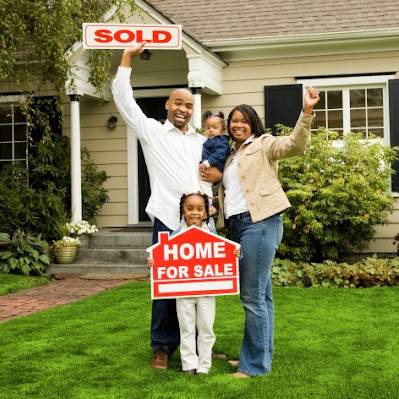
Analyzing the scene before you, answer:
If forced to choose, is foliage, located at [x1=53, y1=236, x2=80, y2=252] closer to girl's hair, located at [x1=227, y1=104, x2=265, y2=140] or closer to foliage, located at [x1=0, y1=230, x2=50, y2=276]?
foliage, located at [x1=0, y1=230, x2=50, y2=276]

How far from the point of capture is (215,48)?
10.5 metres

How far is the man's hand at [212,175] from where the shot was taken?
13.9 ft

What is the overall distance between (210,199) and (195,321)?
2.58 ft

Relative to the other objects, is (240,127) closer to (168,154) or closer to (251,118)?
(251,118)

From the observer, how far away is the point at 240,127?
4.21m

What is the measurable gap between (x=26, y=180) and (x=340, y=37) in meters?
5.31

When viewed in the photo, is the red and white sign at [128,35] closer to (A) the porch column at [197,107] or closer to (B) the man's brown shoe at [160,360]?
(B) the man's brown shoe at [160,360]

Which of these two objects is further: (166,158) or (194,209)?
(166,158)

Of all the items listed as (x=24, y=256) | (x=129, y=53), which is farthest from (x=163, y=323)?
(x=24, y=256)

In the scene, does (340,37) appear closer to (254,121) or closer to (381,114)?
(381,114)

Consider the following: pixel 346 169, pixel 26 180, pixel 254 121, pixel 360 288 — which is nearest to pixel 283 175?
pixel 346 169

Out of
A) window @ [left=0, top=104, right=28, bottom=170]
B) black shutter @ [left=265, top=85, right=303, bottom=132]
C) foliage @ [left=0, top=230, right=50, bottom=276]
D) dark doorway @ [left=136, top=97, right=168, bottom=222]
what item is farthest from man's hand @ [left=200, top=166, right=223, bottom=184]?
window @ [left=0, top=104, right=28, bottom=170]

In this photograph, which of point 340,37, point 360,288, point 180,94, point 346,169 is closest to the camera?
point 180,94

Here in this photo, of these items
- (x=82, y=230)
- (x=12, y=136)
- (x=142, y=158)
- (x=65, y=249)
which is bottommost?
(x=65, y=249)
